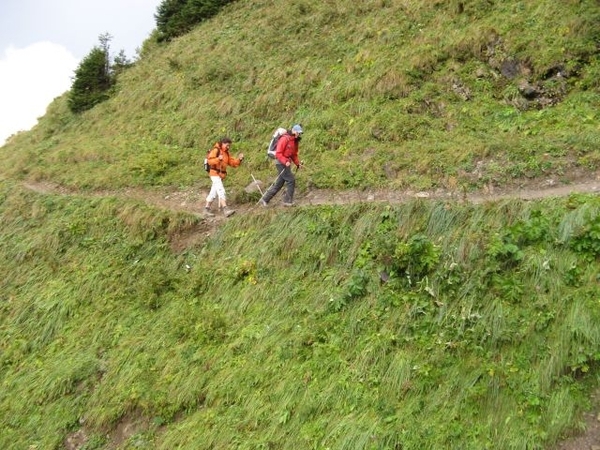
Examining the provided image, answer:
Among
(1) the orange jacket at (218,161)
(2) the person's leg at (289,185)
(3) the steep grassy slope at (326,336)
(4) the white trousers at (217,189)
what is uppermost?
(1) the orange jacket at (218,161)

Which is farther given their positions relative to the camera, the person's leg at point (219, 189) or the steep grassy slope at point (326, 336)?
the person's leg at point (219, 189)

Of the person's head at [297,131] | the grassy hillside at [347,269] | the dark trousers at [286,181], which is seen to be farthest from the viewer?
the dark trousers at [286,181]

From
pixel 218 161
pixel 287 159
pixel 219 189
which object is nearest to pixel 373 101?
pixel 287 159

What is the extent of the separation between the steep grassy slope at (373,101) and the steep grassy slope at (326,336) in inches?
104

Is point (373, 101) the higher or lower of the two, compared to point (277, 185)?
higher

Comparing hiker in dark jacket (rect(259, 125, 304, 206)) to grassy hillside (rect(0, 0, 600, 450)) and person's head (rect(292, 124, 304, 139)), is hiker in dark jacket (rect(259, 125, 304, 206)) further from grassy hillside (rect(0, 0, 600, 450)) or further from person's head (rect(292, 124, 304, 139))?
grassy hillside (rect(0, 0, 600, 450))

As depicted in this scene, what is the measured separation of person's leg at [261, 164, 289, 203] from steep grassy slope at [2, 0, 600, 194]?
46.8 inches

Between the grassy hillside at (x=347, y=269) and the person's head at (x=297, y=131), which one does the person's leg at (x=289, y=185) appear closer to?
the person's head at (x=297, y=131)

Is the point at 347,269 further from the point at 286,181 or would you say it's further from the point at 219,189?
the point at 219,189

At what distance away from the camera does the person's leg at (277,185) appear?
1207 centimetres

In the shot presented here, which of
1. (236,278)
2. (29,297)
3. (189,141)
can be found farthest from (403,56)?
(29,297)

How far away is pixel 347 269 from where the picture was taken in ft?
31.4

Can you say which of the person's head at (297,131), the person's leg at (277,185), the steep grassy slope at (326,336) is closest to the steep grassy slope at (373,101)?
the person's leg at (277,185)

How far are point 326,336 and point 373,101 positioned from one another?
8.86m
